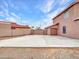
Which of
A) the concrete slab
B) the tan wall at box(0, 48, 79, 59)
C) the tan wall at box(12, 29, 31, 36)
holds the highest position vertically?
the tan wall at box(12, 29, 31, 36)

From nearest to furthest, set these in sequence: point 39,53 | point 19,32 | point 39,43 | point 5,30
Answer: point 39,53 → point 39,43 → point 5,30 → point 19,32

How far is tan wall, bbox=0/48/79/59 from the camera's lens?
7402 millimetres

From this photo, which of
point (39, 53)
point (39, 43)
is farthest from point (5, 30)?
point (39, 53)

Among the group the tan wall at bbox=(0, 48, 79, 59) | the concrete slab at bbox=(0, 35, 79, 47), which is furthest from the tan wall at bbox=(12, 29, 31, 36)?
the tan wall at bbox=(0, 48, 79, 59)

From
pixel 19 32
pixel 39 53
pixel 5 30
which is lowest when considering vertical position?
pixel 39 53

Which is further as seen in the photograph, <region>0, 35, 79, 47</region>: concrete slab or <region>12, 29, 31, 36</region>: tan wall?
<region>12, 29, 31, 36</region>: tan wall

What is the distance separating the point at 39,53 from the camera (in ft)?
25.4

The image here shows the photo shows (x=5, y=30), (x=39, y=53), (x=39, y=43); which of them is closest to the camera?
(x=39, y=53)

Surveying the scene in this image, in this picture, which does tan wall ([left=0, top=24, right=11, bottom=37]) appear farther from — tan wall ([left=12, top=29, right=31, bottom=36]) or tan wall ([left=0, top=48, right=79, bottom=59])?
tan wall ([left=0, top=48, right=79, bottom=59])

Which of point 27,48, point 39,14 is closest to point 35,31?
point 39,14

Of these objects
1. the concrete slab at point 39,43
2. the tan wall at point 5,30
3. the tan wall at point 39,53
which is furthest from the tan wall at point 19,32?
the tan wall at point 39,53

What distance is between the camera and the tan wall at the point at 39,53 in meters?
7.40

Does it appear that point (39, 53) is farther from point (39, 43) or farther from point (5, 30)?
point (5, 30)

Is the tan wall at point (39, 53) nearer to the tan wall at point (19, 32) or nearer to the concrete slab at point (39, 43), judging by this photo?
the concrete slab at point (39, 43)
